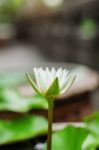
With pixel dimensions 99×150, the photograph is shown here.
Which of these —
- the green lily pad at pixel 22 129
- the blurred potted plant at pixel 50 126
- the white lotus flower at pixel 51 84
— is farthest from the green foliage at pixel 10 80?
the white lotus flower at pixel 51 84

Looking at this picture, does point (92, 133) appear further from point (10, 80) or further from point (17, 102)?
point (10, 80)

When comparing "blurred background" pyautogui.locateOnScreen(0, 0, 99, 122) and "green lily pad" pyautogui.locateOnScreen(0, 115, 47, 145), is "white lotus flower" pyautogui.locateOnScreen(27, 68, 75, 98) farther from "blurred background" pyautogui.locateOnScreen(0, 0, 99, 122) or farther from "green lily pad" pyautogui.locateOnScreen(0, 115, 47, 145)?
"blurred background" pyautogui.locateOnScreen(0, 0, 99, 122)

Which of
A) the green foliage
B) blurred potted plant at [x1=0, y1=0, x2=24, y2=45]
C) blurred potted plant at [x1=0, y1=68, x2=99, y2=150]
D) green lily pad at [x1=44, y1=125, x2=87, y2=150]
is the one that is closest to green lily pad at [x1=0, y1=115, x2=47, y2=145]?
blurred potted plant at [x1=0, y1=68, x2=99, y2=150]

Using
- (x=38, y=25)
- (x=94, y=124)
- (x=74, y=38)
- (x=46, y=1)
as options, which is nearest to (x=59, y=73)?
(x=94, y=124)

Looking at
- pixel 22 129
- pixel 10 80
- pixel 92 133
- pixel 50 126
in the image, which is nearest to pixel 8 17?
pixel 10 80

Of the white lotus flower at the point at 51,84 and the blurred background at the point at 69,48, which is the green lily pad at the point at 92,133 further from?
the blurred background at the point at 69,48
